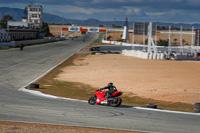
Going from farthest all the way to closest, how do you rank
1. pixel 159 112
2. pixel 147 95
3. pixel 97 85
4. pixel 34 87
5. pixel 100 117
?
pixel 97 85 < pixel 34 87 < pixel 147 95 < pixel 159 112 < pixel 100 117

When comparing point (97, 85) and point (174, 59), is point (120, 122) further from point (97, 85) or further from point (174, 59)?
point (174, 59)

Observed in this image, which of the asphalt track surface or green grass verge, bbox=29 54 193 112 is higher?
the asphalt track surface

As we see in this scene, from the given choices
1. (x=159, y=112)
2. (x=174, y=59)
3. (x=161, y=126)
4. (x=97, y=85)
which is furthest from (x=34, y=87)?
(x=174, y=59)

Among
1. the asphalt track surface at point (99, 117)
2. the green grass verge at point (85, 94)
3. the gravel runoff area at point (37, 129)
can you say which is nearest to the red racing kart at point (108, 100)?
the asphalt track surface at point (99, 117)

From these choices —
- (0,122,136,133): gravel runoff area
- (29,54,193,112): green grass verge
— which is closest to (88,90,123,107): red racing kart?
(29,54,193,112): green grass verge

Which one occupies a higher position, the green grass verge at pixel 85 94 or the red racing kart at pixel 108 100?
the red racing kart at pixel 108 100

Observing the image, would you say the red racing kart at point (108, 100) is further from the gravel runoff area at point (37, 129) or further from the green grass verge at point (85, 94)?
the gravel runoff area at point (37, 129)

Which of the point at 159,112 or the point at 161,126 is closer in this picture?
the point at 161,126

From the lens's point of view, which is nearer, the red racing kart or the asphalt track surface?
the asphalt track surface

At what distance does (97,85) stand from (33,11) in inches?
5623

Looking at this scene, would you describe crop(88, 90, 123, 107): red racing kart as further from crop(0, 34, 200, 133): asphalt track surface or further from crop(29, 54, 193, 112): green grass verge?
crop(29, 54, 193, 112): green grass verge

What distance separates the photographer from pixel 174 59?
176 ft

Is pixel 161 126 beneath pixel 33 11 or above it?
beneath

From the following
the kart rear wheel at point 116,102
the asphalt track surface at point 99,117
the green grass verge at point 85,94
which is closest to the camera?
the asphalt track surface at point 99,117
